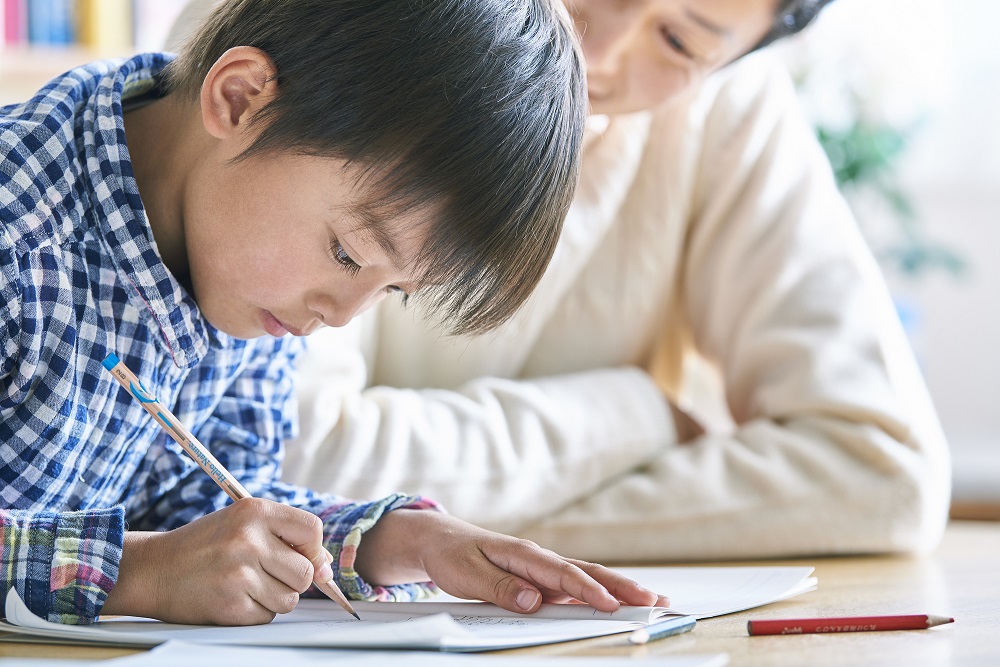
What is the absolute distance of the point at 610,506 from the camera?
1067mm

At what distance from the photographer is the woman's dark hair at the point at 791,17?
1218mm

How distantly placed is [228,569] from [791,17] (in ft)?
2.90

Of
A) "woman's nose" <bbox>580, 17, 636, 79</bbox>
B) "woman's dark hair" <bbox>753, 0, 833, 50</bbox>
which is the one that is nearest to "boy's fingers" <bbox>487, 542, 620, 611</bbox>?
"woman's nose" <bbox>580, 17, 636, 79</bbox>

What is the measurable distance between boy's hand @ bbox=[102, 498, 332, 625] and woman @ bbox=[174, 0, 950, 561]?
33 cm

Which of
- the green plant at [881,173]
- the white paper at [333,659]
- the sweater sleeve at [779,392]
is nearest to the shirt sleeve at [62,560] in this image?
the white paper at [333,659]

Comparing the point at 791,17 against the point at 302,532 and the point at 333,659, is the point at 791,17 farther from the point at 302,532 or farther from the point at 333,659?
the point at 333,659

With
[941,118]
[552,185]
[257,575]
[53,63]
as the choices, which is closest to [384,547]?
[257,575]

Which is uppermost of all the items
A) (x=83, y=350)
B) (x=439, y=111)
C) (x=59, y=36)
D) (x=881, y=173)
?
(x=59, y=36)

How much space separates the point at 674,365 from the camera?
4.51 ft

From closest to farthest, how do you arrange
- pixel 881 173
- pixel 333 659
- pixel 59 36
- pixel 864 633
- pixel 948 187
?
pixel 333 659
pixel 864 633
pixel 59 36
pixel 881 173
pixel 948 187

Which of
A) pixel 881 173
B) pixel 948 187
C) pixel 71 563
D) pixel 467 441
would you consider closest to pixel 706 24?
pixel 467 441

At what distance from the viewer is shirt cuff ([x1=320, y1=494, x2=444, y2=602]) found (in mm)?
817

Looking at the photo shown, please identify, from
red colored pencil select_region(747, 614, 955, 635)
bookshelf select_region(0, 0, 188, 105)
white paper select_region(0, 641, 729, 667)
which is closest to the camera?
white paper select_region(0, 641, 729, 667)

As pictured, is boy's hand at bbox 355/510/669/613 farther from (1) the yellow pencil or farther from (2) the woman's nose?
(2) the woman's nose
